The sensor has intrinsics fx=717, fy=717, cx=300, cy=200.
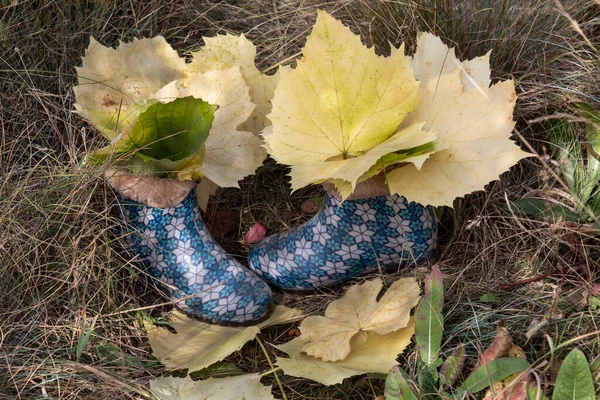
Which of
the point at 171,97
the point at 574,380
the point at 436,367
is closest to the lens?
the point at 574,380

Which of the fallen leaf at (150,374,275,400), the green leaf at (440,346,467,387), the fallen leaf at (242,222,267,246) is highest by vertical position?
the green leaf at (440,346,467,387)

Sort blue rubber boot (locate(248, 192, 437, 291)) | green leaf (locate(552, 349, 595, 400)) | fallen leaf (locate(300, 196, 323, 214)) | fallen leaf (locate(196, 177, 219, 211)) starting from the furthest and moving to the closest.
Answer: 1. fallen leaf (locate(300, 196, 323, 214))
2. fallen leaf (locate(196, 177, 219, 211))
3. blue rubber boot (locate(248, 192, 437, 291))
4. green leaf (locate(552, 349, 595, 400))

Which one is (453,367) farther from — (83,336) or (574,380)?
(83,336)

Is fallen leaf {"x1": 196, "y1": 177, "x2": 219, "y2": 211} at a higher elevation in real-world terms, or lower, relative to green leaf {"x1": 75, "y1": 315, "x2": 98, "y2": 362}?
higher

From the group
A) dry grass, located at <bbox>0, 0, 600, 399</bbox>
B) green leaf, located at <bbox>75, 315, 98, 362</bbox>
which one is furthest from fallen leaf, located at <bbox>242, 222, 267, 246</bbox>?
green leaf, located at <bbox>75, 315, 98, 362</bbox>

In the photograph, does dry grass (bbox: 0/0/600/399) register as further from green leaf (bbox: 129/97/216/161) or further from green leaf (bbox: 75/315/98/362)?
green leaf (bbox: 129/97/216/161)

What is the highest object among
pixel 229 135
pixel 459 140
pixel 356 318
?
pixel 459 140

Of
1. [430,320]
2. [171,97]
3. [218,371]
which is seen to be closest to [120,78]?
[171,97]
